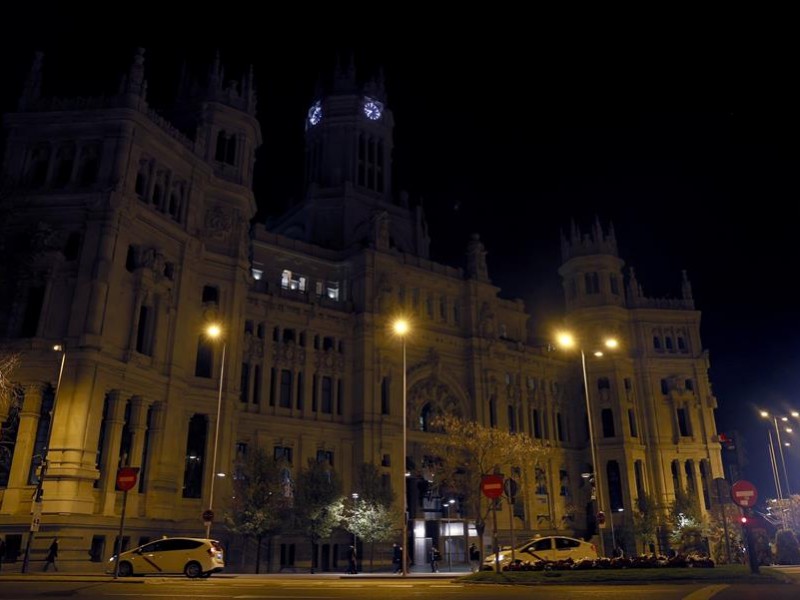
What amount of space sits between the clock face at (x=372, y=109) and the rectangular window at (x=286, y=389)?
39.0m

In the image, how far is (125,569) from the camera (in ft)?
102

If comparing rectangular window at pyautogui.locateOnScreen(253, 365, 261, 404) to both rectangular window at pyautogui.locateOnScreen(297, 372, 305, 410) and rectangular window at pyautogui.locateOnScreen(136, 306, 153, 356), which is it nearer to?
rectangular window at pyautogui.locateOnScreen(297, 372, 305, 410)

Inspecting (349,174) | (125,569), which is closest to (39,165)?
(125,569)

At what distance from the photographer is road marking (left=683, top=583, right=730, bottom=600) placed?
57.3 ft

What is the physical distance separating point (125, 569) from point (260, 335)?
30.6 m

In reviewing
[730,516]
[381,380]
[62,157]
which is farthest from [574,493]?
[62,157]

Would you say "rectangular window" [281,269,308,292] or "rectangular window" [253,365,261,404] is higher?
"rectangular window" [281,269,308,292]

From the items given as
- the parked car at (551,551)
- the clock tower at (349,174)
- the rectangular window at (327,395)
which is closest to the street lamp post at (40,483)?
the parked car at (551,551)

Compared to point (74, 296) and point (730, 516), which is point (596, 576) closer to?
point (74, 296)

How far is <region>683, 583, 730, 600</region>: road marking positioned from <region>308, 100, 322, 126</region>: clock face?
243ft

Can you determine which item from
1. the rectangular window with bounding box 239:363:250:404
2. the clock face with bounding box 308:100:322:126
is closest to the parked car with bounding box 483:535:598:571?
the rectangular window with bounding box 239:363:250:404

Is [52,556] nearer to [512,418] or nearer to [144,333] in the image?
[144,333]

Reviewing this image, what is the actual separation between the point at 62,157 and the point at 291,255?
2400 centimetres

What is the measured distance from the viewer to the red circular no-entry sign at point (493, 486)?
2945 cm
